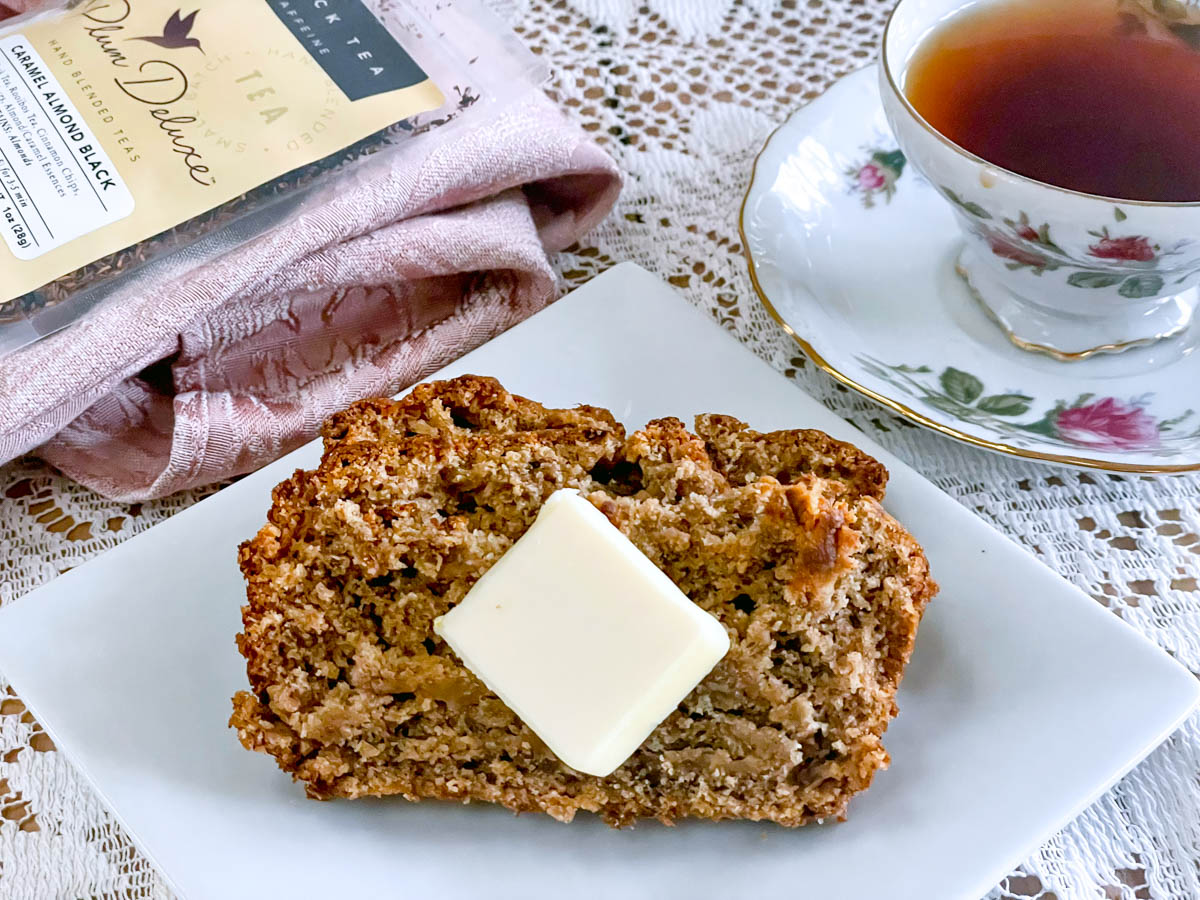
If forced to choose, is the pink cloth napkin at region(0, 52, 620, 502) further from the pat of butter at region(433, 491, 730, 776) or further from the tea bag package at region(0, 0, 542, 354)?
the pat of butter at region(433, 491, 730, 776)

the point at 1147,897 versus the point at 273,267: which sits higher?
the point at 273,267

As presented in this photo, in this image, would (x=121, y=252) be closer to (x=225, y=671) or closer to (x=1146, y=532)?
(x=225, y=671)

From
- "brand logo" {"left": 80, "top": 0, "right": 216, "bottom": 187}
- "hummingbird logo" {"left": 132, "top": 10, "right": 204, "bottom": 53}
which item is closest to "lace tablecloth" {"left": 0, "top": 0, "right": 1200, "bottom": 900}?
"brand logo" {"left": 80, "top": 0, "right": 216, "bottom": 187}

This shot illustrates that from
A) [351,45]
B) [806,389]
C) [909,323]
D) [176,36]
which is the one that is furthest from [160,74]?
[909,323]

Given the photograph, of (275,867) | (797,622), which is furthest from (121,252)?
(797,622)

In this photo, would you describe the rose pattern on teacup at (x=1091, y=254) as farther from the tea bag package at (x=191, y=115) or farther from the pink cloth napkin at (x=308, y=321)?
the tea bag package at (x=191, y=115)

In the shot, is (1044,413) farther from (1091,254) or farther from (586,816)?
(586,816)

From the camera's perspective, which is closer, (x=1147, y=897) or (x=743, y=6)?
(x=1147, y=897)
